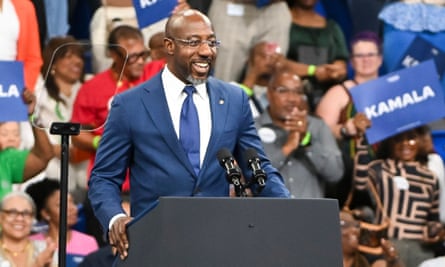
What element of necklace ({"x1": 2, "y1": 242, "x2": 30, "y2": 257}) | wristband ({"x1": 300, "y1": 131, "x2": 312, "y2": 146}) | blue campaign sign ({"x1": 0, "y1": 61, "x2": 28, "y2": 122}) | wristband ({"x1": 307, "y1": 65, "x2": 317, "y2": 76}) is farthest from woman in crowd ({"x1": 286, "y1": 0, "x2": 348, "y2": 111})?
necklace ({"x1": 2, "y1": 242, "x2": 30, "y2": 257})

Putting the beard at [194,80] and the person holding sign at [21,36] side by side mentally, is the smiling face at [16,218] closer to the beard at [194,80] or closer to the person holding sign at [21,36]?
the person holding sign at [21,36]

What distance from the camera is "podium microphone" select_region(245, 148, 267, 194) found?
416cm

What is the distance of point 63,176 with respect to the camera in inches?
184

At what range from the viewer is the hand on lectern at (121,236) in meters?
4.21

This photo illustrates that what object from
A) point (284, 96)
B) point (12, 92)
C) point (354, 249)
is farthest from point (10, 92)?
point (354, 249)

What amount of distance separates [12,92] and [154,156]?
8.62 ft

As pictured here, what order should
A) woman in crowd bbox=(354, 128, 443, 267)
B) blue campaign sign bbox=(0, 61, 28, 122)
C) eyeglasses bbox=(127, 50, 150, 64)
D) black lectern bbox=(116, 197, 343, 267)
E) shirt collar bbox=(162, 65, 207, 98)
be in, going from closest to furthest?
black lectern bbox=(116, 197, 343, 267) → shirt collar bbox=(162, 65, 207, 98) → blue campaign sign bbox=(0, 61, 28, 122) → eyeglasses bbox=(127, 50, 150, 64) → woman in crowd bbox=(354, 128, 443, 267)

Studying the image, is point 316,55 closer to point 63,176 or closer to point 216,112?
point 216,112

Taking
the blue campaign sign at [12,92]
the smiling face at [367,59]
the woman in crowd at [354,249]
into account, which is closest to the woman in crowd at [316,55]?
the smiling face at [367,59]

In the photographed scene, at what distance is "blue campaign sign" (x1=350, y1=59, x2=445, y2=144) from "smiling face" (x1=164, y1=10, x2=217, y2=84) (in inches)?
145

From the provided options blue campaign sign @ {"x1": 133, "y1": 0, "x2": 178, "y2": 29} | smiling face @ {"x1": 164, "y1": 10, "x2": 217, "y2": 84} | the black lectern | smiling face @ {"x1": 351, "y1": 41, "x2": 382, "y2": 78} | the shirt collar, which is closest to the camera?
the black lectern

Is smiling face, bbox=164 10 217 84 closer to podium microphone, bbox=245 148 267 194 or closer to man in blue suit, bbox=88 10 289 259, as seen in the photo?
man in blue suit, bbox=88 10 289 259

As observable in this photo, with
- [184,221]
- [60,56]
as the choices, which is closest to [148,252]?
[184,221]

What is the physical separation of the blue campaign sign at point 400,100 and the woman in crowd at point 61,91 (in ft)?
6.14
